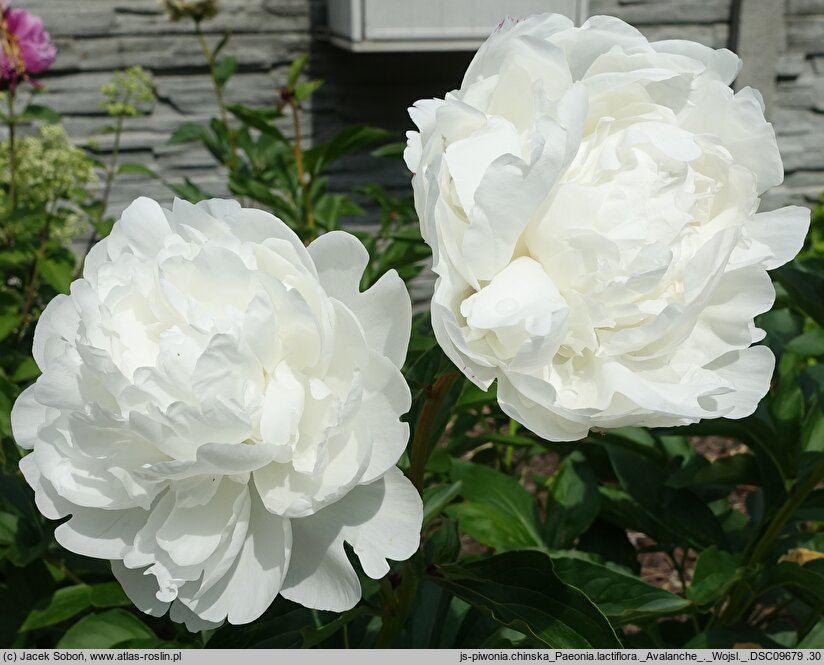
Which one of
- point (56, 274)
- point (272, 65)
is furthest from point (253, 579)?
point (272, 65)

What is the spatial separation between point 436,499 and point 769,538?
388 mm

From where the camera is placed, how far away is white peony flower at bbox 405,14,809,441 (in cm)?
49

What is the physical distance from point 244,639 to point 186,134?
127 centimetres

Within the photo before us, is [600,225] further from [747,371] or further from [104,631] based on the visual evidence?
[104,631]

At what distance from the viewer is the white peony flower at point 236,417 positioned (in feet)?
1.65

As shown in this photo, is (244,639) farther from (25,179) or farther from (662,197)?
(25,179)

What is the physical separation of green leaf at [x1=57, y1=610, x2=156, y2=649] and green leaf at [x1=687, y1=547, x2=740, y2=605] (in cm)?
58

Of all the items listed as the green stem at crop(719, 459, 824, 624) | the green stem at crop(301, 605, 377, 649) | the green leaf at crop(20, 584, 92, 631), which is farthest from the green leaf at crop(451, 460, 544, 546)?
the green leaf at crop(20, 584, 92, 631)

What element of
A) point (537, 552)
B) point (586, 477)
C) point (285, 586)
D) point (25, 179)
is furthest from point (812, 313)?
point (25, 179)

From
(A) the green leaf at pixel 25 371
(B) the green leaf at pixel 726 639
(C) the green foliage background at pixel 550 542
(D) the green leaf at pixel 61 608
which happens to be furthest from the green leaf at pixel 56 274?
(B) the green leaf at pixel 726 639

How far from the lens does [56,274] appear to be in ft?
4.41

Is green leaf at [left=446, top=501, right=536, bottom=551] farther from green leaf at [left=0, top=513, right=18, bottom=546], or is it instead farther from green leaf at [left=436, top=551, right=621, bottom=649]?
green leaf at [left=0, top=513, right=18, bottom=546]

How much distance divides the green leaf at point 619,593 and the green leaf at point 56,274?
91cm

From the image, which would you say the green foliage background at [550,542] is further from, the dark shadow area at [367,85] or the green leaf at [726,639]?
the dark shadow area at [367,85]
